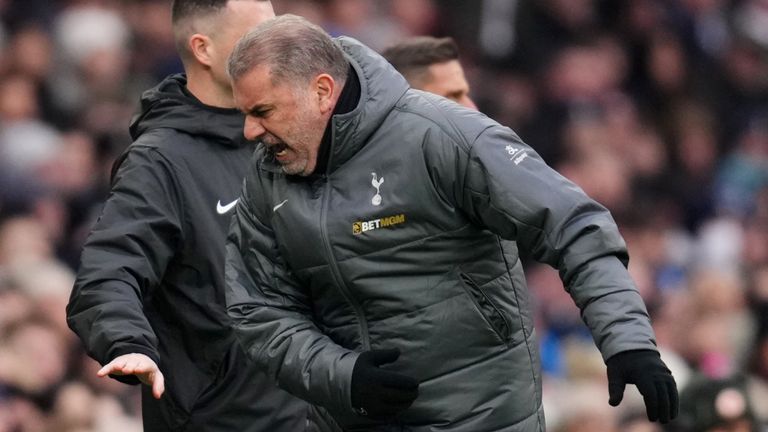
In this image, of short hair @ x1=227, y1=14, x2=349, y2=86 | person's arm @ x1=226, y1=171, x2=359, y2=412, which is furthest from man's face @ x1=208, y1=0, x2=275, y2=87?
short hair @ x1=227, y1=14, x2=349, y2=86

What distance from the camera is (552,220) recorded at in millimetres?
4426

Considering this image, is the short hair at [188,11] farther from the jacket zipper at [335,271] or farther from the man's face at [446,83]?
the jacket zipper at [335,271]

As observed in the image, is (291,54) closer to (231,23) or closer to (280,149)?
(280,149)

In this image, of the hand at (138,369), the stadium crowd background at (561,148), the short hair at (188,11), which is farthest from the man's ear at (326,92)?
the stadium crowd background at (561,148)

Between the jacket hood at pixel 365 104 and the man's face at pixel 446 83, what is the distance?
1.45 meters

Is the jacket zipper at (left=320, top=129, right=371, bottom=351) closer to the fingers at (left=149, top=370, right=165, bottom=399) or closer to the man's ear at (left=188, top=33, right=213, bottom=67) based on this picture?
the fingers at (left=149, top=370, right=165, bottom=399)

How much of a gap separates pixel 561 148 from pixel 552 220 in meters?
7.61

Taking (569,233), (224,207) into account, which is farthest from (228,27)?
(569,233)

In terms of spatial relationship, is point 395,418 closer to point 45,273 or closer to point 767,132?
point 45,273

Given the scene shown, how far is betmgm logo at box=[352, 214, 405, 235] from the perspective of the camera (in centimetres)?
463

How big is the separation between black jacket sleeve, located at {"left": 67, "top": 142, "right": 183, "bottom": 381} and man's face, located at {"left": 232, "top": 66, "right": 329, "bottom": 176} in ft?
2.49

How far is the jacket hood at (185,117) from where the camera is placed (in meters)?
5.63

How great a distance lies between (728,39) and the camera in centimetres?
1377

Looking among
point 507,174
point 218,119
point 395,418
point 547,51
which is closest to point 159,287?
point 218,119
